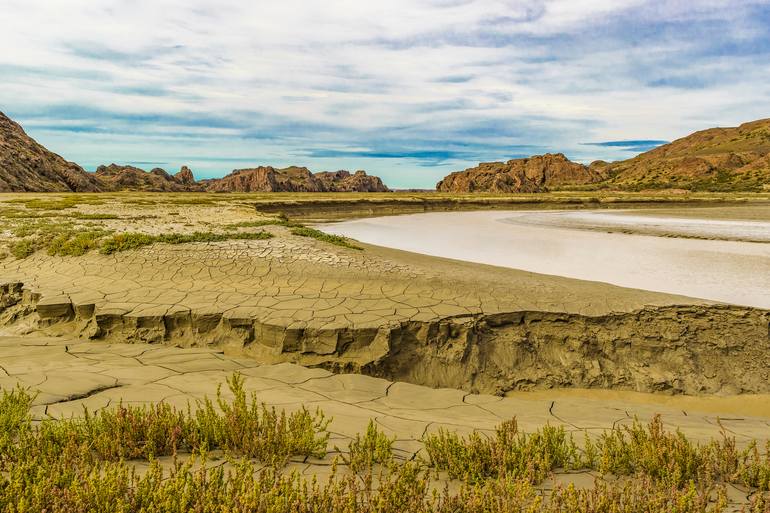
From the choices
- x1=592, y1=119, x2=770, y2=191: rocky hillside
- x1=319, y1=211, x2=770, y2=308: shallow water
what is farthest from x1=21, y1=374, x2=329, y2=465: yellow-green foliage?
x1=592, y1=119, x2=770, y2=191: rocky hillside

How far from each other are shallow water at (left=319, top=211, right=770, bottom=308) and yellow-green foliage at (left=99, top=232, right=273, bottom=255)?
20.3 feet

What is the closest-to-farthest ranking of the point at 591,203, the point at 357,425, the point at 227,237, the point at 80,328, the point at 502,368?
the point at 357,425
the point at 502,368
the point at 80,328
the point at 227,237
the point at 591,203

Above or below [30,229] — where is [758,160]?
above

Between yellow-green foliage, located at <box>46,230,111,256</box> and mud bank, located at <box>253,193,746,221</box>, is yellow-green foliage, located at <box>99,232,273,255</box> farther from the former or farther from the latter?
mud bank, located at <box>253,193,746,221</box>

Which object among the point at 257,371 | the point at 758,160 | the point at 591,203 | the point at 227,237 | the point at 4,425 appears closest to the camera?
the point at 4,425

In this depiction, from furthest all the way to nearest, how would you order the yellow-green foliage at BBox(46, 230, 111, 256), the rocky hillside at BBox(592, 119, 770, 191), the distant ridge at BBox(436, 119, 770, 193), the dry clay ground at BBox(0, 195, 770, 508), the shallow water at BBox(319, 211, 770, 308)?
1. the distant ridge at BBox(436, 119, 770, 193)
2. the rocky hillside at BBox(592, 119, 770, 191)
3. the yellow-green foliage at BBox(46, 230, 111, 256)
4. the shallow water at BBox(319, 211, 770, 308)
5. the dry clay ground at BBox(0, 195, 770, 508)

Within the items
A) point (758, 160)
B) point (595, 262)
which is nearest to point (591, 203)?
point (595, 262)

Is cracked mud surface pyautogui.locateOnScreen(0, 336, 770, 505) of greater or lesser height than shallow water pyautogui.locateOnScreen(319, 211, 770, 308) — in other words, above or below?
below

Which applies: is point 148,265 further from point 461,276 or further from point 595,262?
point 595,262

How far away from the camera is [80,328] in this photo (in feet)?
25.5

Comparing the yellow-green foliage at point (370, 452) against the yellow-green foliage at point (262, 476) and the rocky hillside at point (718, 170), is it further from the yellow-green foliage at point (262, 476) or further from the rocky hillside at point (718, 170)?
the rocky hillside at point (718, 170)

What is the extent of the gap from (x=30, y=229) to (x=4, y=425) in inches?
578

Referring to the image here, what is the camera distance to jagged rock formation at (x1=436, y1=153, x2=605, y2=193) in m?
164

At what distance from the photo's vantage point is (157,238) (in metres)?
13.5
